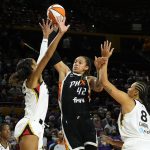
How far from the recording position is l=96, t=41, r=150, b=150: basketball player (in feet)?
15.9

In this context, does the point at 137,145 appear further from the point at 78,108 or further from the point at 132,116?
the point at 78,108

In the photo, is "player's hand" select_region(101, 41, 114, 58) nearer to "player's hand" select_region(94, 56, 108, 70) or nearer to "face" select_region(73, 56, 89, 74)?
"player's hand" select_region(94, 56, 108, 70)

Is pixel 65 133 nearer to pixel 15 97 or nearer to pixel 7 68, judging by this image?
pixel 15 97

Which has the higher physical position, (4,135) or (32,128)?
(32,128)

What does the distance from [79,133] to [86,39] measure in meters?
14.8

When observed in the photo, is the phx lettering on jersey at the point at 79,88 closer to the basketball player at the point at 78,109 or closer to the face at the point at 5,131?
the basketball player at the point at 78,109

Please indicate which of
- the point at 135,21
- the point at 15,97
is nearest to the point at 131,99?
the point at 15,97

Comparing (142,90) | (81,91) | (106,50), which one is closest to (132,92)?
(142,90)

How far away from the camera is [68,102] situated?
5.71 meters

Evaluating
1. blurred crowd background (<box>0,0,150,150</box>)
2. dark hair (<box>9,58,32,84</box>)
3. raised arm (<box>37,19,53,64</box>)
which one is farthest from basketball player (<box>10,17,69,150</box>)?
blurred crowd background (<box>0,0,150,150</box>)

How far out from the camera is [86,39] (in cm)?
2033

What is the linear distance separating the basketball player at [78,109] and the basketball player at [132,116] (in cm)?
69

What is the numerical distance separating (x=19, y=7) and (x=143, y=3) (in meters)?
6.87

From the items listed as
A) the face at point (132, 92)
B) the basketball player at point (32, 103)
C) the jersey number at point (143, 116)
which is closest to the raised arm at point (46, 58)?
the basketball player at point (32, 103)
